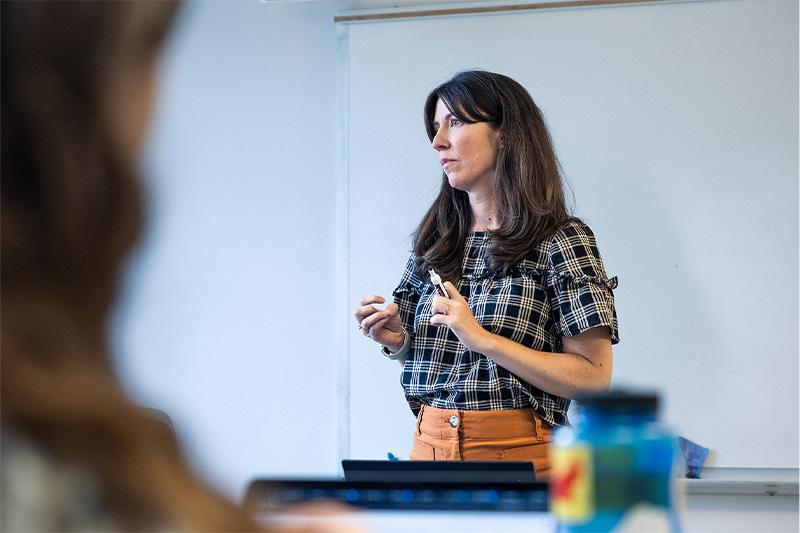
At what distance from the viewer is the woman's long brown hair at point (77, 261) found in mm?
495

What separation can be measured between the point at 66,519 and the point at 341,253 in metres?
2.47

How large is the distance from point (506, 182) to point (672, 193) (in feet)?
3.46

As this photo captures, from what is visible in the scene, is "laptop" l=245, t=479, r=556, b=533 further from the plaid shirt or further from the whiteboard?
the whiteboard

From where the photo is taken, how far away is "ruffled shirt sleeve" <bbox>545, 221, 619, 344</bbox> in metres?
1.72

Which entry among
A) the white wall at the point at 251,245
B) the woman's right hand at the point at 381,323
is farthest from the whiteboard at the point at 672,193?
the woman's right hand at the point at 381,323

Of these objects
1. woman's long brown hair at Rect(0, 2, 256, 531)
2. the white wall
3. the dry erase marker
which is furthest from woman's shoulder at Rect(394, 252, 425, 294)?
woman's long brown hair at Rect(0, 2, 256, 531)

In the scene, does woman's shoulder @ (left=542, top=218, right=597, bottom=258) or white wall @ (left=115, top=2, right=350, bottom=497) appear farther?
white wall @ (left=115, top=2, right=350, bottom=497)

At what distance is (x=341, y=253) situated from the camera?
2975mm

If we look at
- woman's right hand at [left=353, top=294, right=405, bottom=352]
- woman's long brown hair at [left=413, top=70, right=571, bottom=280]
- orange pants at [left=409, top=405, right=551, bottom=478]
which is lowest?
orange pants at [left=409, top=405, right=551, bottom=478]

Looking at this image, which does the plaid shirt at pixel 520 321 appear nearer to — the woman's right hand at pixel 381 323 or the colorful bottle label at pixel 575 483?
the woman's right hand at pixel 381 323

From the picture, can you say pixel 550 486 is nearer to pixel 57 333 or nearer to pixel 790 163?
pixel 57 333

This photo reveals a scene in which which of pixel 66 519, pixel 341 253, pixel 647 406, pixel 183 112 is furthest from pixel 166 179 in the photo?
pixel 183 112

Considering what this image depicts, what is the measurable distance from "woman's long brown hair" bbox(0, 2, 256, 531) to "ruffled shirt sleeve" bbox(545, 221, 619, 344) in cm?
129

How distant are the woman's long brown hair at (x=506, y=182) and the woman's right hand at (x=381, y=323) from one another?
0.13 m
